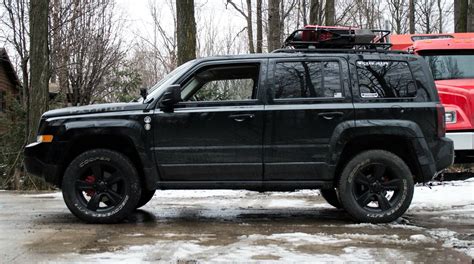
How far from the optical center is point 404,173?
6.23 meters

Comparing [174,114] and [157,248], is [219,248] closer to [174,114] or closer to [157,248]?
[157,248]

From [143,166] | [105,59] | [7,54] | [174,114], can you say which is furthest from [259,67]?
[7,54]

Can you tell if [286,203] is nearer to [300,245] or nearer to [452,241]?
[300,245]

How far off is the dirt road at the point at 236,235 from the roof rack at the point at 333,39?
7.47 ft

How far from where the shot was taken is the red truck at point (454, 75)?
8.57 metres

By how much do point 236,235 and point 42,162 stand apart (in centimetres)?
252

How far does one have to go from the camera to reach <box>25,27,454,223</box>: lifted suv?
6.17 metres

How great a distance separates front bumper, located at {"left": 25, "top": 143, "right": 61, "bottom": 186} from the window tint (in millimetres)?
2808

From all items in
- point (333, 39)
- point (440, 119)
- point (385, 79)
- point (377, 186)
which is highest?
point (333, 39)

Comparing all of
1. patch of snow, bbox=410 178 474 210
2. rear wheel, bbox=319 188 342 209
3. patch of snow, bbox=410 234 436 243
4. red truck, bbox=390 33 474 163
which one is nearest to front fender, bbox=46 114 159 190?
rear wheel, bbox=319 188 342 209

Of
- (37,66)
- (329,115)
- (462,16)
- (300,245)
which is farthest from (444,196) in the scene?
(462,16)

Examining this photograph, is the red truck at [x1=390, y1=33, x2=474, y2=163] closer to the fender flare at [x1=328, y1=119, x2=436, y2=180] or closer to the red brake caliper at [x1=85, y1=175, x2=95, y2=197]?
the fender flare at [x1=328, y1=119, x2=436, y2=180]

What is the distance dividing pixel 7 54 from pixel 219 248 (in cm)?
1986

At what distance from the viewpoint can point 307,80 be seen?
6.34 meters
